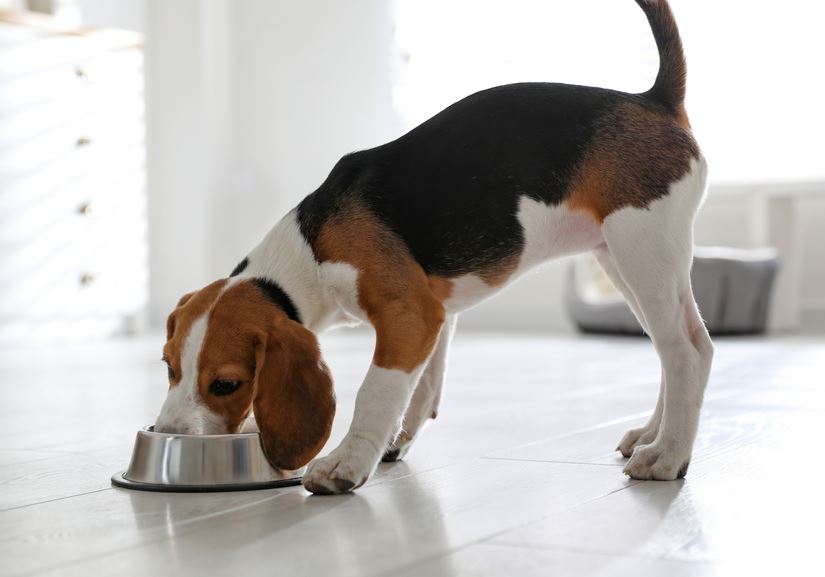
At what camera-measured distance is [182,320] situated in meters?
1.93

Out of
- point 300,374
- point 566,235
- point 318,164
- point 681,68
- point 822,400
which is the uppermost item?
point 681,68

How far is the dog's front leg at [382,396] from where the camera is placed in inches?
72.4

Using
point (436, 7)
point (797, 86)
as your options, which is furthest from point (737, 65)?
point (436, 7)

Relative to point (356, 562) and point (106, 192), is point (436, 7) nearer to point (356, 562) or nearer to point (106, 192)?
point (106, 192)

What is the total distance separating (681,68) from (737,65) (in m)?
5.79

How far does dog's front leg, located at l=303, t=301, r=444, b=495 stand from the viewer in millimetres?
1840

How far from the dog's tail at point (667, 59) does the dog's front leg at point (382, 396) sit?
642mm

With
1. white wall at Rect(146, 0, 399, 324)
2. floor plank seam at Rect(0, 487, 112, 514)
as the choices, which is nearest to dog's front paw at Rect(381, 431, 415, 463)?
floor plank seam at Rect(0, 487, 112, 514)

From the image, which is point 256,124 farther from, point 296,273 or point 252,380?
point 252,380

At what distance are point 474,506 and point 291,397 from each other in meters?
0.39

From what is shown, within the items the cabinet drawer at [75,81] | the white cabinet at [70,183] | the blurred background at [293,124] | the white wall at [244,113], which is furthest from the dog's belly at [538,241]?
the white wall at [244,113]

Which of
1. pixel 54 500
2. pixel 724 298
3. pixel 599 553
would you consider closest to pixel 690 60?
pixel 724 298

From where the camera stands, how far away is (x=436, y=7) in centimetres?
805

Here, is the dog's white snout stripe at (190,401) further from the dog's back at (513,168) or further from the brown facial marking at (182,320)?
the dog's back at (513,168)
